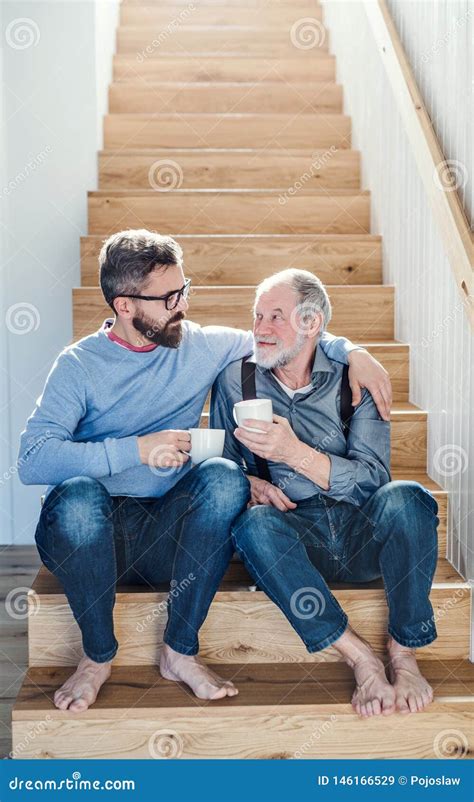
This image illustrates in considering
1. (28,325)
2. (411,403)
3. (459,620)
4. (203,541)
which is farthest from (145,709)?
(28,325)

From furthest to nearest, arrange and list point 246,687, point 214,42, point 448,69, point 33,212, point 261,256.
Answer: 1. point 214,42
2. point 33,212
3. point 261,256
4. point 448,69
5. point 246,687

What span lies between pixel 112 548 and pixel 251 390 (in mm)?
489

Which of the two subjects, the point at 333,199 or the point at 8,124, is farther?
the point at 333,199

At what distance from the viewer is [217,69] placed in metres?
4.03

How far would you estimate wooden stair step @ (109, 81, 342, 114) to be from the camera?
3.86 meters

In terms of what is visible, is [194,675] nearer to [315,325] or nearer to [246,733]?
[246,733]

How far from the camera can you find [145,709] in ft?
5.81

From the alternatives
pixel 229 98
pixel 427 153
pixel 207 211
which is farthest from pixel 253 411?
pixel 229 98

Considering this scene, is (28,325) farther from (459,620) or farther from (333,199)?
(459,620)

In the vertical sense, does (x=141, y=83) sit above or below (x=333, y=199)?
above

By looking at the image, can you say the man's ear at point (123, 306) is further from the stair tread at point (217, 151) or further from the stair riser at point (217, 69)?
the stair riser at point (217, 69)

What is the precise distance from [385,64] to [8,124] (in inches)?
50.3

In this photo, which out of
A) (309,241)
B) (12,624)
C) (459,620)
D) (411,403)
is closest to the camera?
(459,620)

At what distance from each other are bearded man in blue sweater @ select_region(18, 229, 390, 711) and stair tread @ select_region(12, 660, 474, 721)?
1.4 inches
